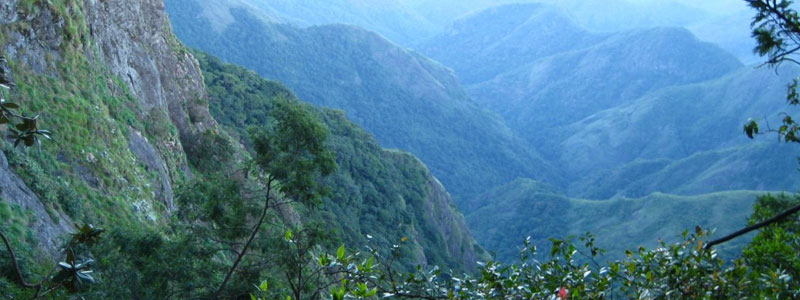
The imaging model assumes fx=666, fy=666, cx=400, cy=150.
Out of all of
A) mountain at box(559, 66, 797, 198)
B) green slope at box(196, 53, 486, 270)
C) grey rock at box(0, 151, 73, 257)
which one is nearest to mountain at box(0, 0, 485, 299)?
grey rock at box(0, 151, 73, 257)

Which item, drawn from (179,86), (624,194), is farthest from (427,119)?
(179,86)

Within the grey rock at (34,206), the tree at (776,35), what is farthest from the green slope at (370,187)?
the tree at (776,35)

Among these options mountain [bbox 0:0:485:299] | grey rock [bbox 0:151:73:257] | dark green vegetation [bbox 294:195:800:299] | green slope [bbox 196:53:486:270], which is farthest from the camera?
green slope [bbox 196:53:486:270]

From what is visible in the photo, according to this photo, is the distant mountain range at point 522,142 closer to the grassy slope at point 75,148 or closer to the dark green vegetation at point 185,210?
the dark green vegetation at point 185,210

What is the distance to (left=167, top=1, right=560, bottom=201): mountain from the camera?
503 feet

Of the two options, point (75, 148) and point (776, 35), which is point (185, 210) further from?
point (776, 35)

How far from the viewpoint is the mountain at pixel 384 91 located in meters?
153

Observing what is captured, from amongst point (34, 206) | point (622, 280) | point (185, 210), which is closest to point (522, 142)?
point (185, 210)

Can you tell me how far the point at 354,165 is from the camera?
66.0 m

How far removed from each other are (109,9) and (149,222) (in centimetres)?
978

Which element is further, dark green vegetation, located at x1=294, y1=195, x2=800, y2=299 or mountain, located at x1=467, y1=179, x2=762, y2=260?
mountain, located at x1=467, y1=179, x2=762, y2=260

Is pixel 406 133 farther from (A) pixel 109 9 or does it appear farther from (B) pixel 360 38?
(A) pixel 109 9

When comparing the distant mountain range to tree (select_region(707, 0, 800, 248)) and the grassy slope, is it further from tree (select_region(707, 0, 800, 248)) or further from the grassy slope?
tree (select_region(707, 0, 800, 248))

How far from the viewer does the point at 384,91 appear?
173 metres
